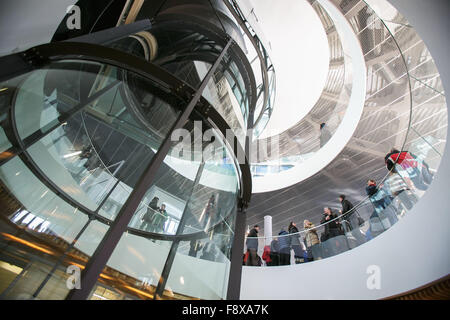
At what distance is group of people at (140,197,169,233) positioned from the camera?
163 centimetres

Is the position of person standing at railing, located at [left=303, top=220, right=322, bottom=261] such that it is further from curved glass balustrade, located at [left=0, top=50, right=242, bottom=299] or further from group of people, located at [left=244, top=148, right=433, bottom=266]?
curved glass balustrade, located at [left=0, top=50, right=242, bottom=299]

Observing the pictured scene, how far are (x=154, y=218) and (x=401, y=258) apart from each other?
482cm

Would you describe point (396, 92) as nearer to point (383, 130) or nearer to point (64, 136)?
point (383, 130)

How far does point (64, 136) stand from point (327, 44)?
32.2 ft

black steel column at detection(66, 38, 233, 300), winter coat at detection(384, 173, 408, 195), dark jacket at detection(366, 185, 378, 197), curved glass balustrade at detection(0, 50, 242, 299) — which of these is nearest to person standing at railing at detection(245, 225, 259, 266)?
dark jacket at detection(366, 185, 378, 197)

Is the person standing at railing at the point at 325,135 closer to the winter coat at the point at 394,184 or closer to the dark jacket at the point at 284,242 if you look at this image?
the winter coat at the point at 394,184

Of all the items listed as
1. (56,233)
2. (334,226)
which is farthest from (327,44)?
(56,233)

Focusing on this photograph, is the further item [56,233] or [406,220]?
[406,220]

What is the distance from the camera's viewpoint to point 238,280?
86.0 inches

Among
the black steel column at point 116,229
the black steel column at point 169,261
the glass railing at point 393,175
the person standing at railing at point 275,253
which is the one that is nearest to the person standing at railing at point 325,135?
the glass railing at point 393,175

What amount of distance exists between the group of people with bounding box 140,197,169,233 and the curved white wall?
14.4ft

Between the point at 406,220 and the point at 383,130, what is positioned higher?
the point at 383,130
